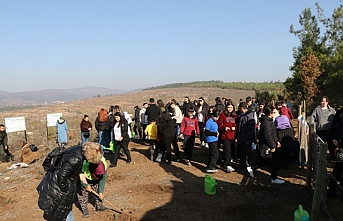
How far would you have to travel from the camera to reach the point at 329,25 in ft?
72.8

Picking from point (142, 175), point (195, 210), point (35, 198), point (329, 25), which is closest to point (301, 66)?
point (329, 25)

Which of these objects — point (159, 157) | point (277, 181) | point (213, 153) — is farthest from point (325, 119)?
point (159, 157)

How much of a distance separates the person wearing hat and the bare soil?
189 mm

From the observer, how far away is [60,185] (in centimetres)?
382

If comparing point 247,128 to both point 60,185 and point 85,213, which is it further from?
point 60,185

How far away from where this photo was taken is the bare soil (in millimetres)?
5602

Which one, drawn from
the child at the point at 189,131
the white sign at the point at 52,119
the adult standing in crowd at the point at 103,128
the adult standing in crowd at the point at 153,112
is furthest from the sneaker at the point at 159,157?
the white sign at the point at 52,119

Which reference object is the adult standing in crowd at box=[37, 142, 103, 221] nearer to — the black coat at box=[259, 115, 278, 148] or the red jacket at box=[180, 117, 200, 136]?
the black coat at box=[259, 115, 278, 148]

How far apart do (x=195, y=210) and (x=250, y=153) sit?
2438 millimetres

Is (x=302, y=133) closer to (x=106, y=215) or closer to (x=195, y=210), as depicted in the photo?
(x=195, y=210)

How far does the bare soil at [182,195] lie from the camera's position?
5602mm

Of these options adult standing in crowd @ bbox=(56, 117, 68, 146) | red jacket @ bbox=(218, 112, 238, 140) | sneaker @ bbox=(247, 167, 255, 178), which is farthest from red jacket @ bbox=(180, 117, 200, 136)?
adult standing in crowd @ bbox=(56, 117, 68, 146)

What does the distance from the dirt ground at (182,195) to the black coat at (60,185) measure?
193cm

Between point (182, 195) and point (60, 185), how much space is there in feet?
11.1
